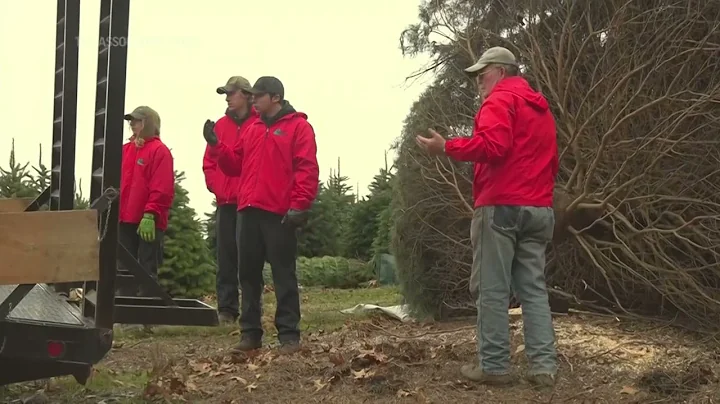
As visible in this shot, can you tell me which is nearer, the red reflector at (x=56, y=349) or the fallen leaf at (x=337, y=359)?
the red reflector at (x=56, y=349)

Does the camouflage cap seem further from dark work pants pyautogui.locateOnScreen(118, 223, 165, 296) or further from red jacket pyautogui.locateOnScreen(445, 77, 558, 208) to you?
red jacket pyautogui.locateOnScreen(445, 77, 558, 208)

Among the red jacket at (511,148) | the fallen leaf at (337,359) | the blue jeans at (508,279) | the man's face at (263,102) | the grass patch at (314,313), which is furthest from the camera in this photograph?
the grass patch at (314,313)

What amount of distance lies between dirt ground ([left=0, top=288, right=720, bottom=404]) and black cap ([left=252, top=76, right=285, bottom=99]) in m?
1.87

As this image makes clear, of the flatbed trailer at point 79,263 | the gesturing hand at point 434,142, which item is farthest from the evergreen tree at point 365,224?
the flatbed trailer at point 79,263

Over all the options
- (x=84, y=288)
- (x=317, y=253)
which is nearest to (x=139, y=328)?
(x=84, y=288)

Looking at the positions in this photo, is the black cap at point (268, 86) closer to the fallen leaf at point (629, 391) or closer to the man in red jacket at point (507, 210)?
the man in red jacket at point (507, 210)

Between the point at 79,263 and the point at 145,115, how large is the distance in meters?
4.47

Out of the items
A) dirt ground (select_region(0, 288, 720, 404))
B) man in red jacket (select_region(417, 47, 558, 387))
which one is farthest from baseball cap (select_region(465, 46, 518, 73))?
dirt ground (select_region(0, 288, 720, 404))

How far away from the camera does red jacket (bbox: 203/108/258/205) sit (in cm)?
785

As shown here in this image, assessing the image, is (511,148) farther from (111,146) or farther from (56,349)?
(56,349)

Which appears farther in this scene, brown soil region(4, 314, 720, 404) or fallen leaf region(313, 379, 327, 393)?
fallen leaf region(313, 379, 327, 393)

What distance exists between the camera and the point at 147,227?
771 centimetres

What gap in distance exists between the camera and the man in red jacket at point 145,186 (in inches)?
308

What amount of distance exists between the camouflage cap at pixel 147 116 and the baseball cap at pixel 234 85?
A: 0.78 m
